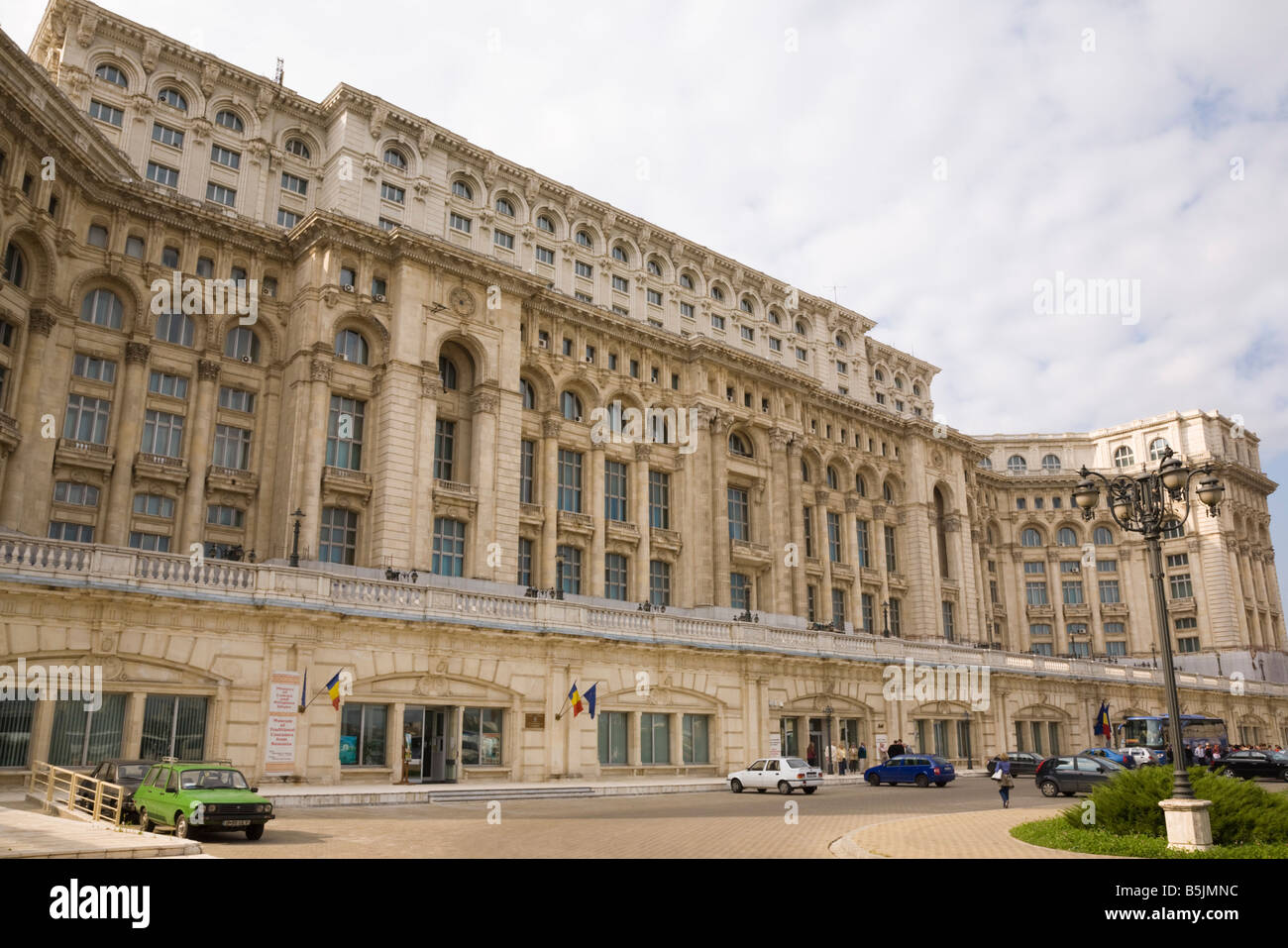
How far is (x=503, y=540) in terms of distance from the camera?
4775 centimetres

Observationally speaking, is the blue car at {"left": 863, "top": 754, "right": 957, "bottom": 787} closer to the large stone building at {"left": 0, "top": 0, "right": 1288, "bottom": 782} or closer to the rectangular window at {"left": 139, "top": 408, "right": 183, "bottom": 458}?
the large stone building at {"left": 0, "top": 0, "right": 1288, "bottom": 782}

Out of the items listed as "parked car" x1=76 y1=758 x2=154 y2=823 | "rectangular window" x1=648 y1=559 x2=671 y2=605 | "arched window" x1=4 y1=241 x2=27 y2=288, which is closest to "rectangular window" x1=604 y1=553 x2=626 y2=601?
"rectangular window" x1=648 y1=559 x2=671 y2=605

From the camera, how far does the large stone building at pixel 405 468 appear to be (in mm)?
32969

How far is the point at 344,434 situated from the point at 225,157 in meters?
15.5

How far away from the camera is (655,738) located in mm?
42875

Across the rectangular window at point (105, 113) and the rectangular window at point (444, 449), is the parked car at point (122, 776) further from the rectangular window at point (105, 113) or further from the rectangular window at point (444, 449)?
the rectangular window at point (105, 113)

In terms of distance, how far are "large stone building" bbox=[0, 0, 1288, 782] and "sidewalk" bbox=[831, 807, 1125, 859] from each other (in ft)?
60.3

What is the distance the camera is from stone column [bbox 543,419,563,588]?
168 feet

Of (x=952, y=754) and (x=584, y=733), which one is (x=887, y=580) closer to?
(x=952, y=754)

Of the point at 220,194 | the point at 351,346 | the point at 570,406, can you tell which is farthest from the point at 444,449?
the point at 220,194

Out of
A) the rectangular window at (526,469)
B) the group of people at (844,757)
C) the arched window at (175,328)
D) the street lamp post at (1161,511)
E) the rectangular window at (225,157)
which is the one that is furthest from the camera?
the rectangular window at (526,469)

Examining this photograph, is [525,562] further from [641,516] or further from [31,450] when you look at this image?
[31,450]

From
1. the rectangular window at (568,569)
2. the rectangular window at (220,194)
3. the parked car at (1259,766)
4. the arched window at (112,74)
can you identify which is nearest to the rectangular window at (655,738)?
the rectangular window at (568,569)

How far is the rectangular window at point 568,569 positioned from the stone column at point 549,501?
76 centimetres
